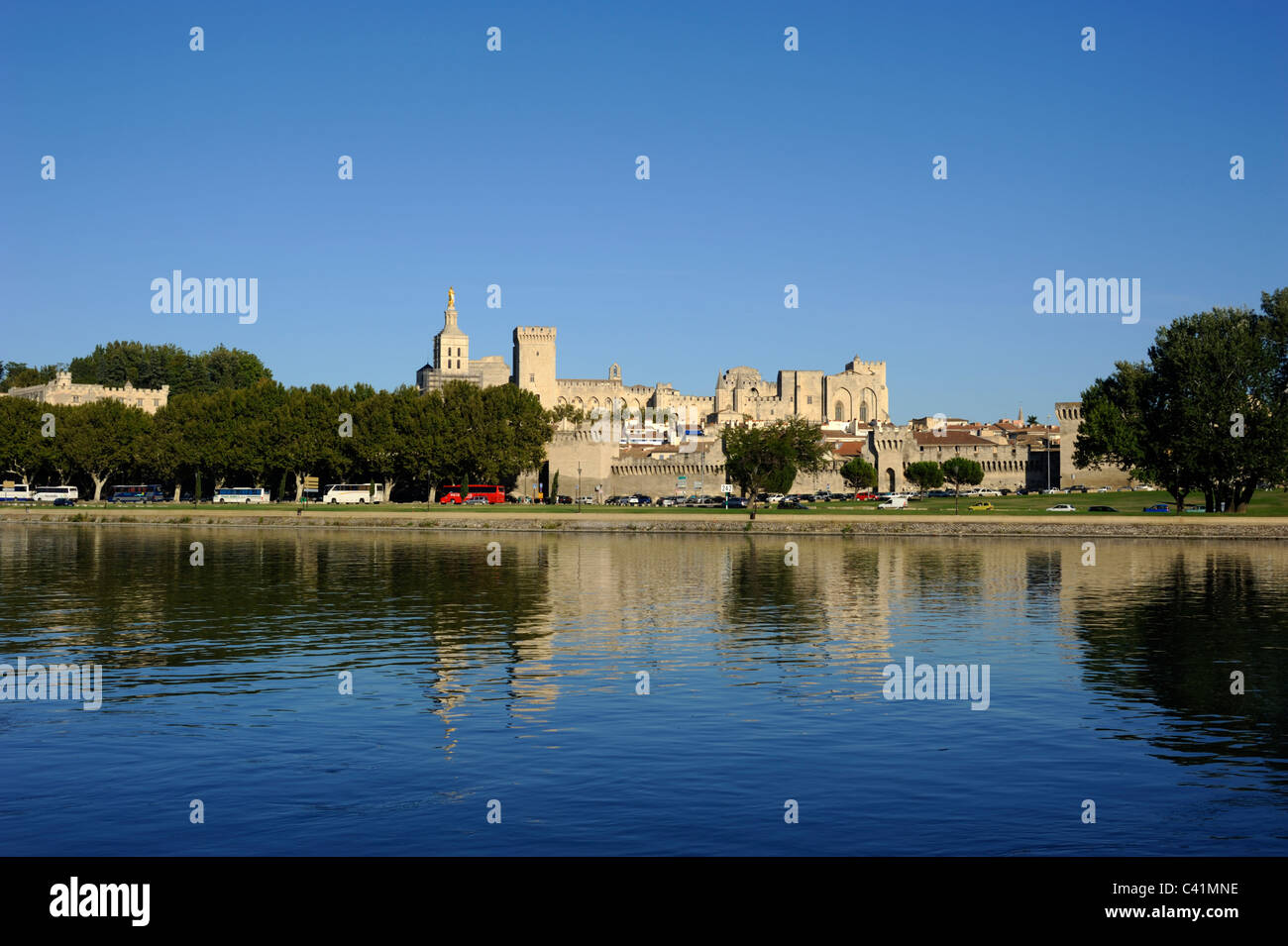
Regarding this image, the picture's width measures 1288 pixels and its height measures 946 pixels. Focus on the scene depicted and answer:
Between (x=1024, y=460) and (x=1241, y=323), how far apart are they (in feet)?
201

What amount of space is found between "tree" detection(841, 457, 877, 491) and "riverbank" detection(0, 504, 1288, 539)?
1684 inches

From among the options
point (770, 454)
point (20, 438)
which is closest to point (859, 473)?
point (770, 454)

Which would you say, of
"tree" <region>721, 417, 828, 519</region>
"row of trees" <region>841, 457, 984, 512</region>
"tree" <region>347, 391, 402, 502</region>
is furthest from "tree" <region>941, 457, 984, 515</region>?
"tree" <region>347, 391, 402, 502</region>

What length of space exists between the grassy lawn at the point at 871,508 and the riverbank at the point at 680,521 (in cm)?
32

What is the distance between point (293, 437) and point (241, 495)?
27.8ft

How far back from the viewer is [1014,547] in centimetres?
6391

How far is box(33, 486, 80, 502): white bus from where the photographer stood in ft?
361

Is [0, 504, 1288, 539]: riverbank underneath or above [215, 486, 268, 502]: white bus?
underneath

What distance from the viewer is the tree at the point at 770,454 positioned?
350 ft

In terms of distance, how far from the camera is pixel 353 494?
4387 inches

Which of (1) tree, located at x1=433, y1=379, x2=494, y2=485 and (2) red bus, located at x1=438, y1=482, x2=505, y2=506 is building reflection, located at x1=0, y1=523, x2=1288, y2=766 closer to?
(1) tree, located at x1=433, y1=379, x2=494, y2=485

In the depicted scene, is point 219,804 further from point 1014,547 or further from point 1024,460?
point 1024,460

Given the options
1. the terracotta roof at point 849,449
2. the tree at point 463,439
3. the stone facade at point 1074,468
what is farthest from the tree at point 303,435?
the stone facade at point 1074,468

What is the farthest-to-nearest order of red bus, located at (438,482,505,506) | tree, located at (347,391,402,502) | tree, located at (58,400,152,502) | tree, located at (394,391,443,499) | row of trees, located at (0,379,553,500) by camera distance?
tree, located at (58,400,152,502) → red bus, located at (438,482,505,506) → row of trees, located at (0,379,553,500) → tree, located at (347,391,402,502) → tree, located at (394,391,443,499)
